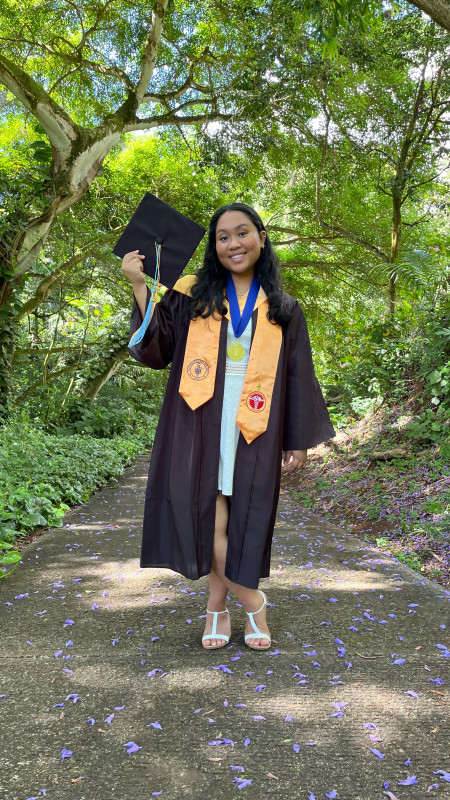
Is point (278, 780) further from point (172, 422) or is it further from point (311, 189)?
point (311, 189)

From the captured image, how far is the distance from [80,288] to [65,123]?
413 cm

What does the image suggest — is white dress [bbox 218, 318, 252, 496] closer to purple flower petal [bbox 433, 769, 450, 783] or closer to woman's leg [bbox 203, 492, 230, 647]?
woman's leg [bbox 203, 492, 230, 647]

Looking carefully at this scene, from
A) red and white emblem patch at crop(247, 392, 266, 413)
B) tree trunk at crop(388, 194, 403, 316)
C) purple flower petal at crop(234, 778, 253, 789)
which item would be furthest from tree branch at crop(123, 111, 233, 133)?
purple flower petal at crop(234, 778, 253, 789)

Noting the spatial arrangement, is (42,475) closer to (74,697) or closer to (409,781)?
(74,697)

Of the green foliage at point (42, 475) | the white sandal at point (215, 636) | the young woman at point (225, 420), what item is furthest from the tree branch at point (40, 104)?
the white sandal at point (215, 636)

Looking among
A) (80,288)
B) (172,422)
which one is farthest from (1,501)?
(80,288)

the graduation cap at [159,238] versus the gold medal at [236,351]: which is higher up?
the graduation cap at [159,238]

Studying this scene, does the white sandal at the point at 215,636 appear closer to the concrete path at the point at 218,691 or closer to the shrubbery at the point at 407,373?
the concrete path at the point at 218,691

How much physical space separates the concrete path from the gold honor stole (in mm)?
908

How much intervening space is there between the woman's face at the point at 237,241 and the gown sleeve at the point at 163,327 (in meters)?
0.25

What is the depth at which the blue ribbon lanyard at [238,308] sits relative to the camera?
253 cm

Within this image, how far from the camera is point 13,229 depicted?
21.5 ft

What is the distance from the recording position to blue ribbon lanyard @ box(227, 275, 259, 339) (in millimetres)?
2525

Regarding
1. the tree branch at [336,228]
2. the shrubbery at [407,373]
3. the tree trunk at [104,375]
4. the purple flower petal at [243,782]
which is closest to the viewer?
the purple flower petal at [243,782]
